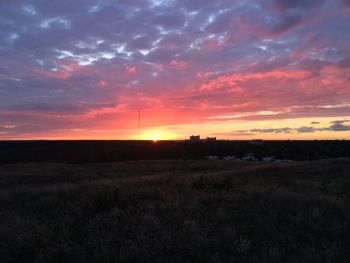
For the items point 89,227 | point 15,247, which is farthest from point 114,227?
point 15,247

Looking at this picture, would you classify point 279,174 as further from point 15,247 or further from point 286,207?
point 15,247

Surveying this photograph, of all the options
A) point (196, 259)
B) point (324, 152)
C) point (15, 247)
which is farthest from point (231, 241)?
point (324, 152)

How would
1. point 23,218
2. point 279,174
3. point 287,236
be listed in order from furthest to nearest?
point 279,174 → point 23,218 → point 287,236

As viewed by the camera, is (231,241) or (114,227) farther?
(114,227)

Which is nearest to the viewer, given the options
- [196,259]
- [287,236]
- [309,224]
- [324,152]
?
[196,259]

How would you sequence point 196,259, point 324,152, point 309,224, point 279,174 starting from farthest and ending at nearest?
point 324,152 → point 279,174 → point 309,224 → point 196,259

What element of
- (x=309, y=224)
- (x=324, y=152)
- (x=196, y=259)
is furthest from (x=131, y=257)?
(x=324, y=152)

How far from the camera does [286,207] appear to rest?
403 inches

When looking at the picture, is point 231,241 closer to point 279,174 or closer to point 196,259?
point 196,259

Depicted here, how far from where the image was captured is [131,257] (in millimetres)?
6797

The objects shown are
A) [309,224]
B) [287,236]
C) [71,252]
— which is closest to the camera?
[71,252]

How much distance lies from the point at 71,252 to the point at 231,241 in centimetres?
343

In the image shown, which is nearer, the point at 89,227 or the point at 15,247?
the point at 15,247

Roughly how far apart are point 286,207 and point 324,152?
50.3 meters
